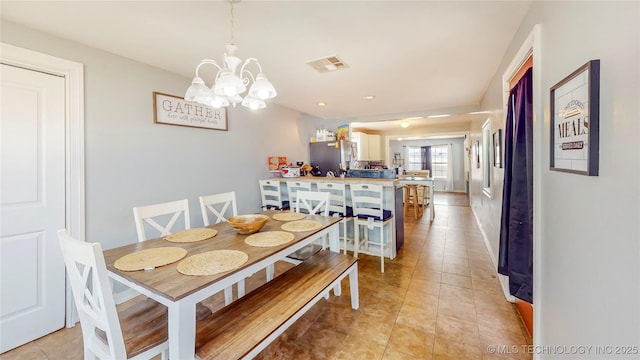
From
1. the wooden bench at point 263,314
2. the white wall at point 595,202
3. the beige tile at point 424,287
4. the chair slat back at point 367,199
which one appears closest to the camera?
the white wall at point 595,202

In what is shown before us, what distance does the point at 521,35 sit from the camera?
1831 mm

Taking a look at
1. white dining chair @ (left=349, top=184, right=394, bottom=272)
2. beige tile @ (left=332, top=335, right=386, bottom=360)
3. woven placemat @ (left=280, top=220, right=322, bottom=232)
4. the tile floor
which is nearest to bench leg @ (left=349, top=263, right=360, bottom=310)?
the tile floor

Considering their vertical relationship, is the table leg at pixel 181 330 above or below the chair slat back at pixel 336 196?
below

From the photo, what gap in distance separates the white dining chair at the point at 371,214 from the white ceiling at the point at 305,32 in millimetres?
1335

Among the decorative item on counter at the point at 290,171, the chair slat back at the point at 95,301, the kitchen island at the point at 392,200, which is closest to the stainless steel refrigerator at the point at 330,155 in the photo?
the decorative item on counter at the point at 290,171

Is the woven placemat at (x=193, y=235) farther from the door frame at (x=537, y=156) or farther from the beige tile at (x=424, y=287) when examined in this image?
the door frame at (x=537, y=156)

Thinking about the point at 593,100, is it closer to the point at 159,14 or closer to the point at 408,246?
the point at 159,14

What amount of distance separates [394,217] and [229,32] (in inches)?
106

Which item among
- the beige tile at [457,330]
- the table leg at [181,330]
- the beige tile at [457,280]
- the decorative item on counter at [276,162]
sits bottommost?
the beige tile at [457,330]

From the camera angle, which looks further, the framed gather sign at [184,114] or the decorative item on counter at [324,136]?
the decorative item on counter at [324,136]

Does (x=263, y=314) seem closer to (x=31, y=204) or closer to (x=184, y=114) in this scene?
(x=31, y=204)

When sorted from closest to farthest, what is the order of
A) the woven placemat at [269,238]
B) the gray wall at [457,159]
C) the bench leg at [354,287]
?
the woven placemat at [269,238] → the bench leg at [354,287] → the gray wall at [457,159]

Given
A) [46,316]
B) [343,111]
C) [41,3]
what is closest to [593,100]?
[41,3]

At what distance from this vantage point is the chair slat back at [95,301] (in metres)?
1.00
